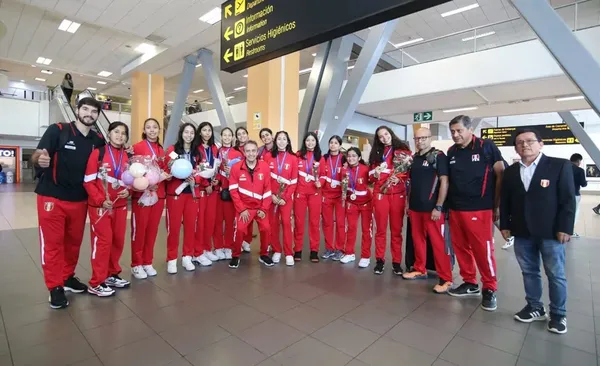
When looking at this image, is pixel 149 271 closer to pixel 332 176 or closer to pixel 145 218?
pixel 145 218

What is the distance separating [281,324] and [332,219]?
2.06 meters

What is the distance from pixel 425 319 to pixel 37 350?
9.51ft

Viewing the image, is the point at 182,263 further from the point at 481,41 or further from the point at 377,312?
the point at 481,41

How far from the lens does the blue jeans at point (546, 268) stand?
257 centimetres

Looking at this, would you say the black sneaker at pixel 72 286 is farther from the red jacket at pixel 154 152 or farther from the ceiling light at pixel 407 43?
the ceiling light at pixel 407 43

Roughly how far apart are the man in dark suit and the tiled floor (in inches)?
8.4

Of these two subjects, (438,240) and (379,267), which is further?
(379,267)

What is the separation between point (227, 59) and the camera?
3994mm

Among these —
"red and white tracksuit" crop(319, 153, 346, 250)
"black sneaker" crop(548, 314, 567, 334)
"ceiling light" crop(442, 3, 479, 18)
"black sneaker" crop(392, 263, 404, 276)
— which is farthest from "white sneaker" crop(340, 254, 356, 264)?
"ceiling light" crop(442, 3, 479, 18)

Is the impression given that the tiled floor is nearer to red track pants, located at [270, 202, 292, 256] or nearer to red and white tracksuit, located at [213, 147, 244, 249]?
red track pants, located at [270, 202, 292, 256]

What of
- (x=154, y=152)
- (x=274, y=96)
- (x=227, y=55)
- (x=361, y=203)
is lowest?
(x=361, y=203)

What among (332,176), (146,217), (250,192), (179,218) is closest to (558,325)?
(332,176)

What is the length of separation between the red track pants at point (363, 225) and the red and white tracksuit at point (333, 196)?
0.13m

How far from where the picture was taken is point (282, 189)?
164 inches
